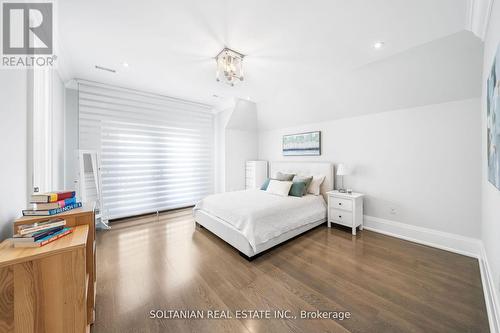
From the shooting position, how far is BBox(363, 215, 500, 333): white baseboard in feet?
6.54

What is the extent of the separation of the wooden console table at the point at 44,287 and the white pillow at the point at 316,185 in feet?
11.6

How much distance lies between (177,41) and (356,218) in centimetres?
382

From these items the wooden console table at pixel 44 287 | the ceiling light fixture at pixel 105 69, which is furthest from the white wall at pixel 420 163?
the ceiling light fixture at pixel 105 69

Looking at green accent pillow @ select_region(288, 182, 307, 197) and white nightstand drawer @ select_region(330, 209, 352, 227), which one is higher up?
green accent pillow @ select_region(288, 182, 307, 197)

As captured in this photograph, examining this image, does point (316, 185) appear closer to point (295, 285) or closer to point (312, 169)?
point (312, 169)

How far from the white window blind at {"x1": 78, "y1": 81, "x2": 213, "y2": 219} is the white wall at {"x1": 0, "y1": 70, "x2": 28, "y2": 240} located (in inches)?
91.3

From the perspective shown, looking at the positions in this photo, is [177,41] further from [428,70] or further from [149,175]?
[428,70]

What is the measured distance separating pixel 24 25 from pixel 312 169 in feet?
14.5

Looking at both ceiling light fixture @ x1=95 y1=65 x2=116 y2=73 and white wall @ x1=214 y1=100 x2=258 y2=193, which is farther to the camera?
white wall @ x1=214 y1=100 x2=258 y2=193

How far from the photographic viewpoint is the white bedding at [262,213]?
95.5 inches

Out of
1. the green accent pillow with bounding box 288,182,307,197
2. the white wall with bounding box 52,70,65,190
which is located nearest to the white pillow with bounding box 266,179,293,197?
the green accent pillow with bounding box 288,182,307,197

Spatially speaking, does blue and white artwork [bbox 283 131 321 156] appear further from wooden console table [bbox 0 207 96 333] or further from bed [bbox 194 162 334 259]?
wooden console table [bbox 0 207 96 333]

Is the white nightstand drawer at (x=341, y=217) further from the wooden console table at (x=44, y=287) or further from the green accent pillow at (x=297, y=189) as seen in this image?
the wooden console table at (x=44, y=287)

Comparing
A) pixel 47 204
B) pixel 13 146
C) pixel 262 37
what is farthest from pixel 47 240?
pixel 262 37
